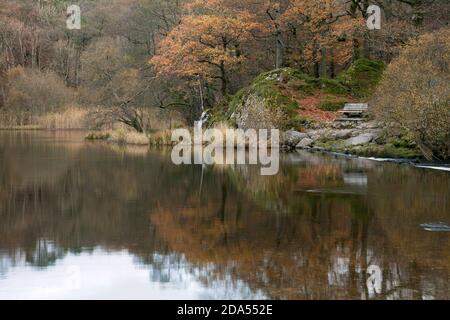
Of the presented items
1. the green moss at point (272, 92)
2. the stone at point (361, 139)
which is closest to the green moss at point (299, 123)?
the green moss at point (272, 92)

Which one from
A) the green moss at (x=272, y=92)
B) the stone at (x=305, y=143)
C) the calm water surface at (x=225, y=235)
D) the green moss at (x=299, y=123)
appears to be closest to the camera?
the calm water surface at (x=225, y=235)

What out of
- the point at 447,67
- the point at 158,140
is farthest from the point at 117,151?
the point at 447,67

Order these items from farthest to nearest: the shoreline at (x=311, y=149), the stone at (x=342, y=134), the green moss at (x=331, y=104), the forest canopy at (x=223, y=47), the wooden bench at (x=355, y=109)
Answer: the forest canopy at (x=223, y=47) → the green moss at (x=331, y=104) → the wooden bench at (x=355, y=109) → the stone at (x=342, y=134) → the shoreline at (x=311, y=149)

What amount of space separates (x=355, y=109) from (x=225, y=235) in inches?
750

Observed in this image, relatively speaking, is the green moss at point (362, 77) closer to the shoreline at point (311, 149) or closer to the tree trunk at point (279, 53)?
the tree trunk at point (279, 53)

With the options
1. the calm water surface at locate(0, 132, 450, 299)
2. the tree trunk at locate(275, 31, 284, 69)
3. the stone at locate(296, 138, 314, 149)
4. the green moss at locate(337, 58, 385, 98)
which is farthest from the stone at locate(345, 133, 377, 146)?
the tree trunk at locate(275, 31, 284, 69)

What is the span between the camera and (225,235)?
971 centimetres

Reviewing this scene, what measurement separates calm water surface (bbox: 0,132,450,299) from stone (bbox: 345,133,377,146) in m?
6.17

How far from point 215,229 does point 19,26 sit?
52.5 m

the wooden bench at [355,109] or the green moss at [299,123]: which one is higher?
the wooden bench at [355,109]

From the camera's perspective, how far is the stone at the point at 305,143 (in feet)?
88.9

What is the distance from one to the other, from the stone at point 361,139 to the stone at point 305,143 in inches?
80.2

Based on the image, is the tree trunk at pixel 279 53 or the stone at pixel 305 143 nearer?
the stone at pixel 305 143

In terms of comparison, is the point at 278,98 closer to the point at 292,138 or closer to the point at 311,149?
the point at 292,138
